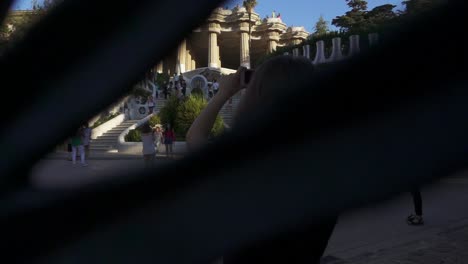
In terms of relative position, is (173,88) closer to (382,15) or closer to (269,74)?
(269,74)

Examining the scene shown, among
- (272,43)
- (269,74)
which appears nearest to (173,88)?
(272,43)

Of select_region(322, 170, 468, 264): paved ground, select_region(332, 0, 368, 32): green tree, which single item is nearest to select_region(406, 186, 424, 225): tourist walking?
select_region(322, 170, 468, 264): paved ground

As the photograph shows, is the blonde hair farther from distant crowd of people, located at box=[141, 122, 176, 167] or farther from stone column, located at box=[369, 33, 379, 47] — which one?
stone column, located at box=[369, 33, 379, 47]

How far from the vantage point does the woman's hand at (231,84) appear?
45.0 inches

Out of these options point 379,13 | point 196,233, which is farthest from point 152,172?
point 379,13

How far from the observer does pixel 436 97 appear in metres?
0.35

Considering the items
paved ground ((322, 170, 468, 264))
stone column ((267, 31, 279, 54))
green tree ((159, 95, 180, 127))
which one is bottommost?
paved ground ((322, 170, 468, 264))

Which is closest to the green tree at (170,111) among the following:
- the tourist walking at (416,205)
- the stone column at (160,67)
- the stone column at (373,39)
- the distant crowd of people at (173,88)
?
the distant crowd of people at (173,88)

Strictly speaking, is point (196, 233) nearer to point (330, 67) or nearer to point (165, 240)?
point (165, 240)

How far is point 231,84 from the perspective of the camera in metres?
1.18

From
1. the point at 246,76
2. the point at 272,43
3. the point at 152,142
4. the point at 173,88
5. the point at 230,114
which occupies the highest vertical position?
the point at 173,88

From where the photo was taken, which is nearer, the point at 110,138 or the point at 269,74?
the point at 269,74

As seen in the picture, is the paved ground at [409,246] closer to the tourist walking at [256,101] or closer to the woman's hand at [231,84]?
the tourist walking at [256,101]

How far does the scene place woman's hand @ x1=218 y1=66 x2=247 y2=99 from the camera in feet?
3.75
